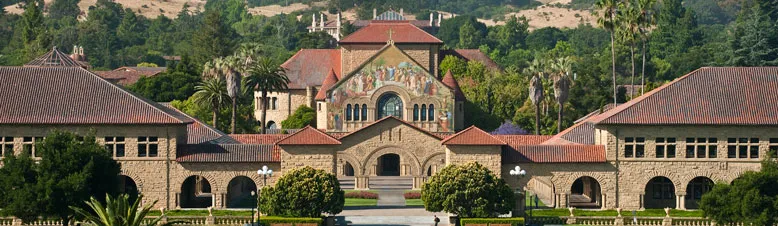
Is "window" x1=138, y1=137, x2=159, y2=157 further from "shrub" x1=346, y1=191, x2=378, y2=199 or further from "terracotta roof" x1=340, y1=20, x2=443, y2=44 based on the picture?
"terracotta roof" x1=340, y1=20, x2=443, y2=44

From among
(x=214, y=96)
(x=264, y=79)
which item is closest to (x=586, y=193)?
(x=214, y=96)

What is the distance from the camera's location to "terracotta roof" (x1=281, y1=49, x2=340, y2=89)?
14662cm

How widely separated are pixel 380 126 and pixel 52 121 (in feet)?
76.8

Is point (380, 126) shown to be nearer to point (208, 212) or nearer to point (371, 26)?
point (208, 212)

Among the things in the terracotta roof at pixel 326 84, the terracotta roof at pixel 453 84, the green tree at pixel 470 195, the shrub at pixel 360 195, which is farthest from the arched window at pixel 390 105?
the green tree at pixel 470 195

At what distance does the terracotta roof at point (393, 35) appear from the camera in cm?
14362

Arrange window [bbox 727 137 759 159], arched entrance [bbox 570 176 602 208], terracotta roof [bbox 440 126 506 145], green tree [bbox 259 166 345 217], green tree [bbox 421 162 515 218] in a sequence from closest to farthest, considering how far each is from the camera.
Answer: green tree [bbox 421 162 515 218], green tree [bbox 259 166 345 217], terracotta roof [bbox 440 126 506 145], window [bbox 727 137 759 159], arched entrance [bbox 570 176 602 208]

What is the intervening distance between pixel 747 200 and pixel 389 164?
134 ft

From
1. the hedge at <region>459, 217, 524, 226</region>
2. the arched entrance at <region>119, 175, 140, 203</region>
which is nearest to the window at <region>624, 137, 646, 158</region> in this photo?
the hedge at <region>459, 217, 524, 226</region>

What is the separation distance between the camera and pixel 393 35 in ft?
470

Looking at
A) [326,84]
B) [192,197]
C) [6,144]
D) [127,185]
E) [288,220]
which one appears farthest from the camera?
[326,84]

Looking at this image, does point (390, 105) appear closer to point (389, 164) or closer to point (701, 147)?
point (389, 164)

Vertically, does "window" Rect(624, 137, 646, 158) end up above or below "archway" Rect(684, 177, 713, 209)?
above

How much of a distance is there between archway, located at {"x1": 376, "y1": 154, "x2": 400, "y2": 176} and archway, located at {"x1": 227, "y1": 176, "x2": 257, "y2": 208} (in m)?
12.9
